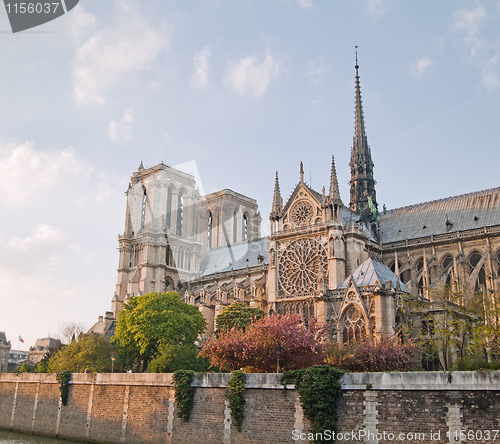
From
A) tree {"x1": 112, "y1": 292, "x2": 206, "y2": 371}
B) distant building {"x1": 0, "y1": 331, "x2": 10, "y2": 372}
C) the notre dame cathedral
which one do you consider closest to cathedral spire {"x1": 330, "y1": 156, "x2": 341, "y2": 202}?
the notre dame cathedral

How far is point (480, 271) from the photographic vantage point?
1897 inches

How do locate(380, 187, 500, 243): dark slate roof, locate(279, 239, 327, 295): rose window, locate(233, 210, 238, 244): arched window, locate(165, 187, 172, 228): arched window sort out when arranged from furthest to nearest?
1. locate(233, 210, 238, 244): arched window
2. locate(165, 187, 172, 228): arched window
3. locate(380, 187, 500, 243): dark slate roof
4. locate(279, 239, 327, 295): rose window

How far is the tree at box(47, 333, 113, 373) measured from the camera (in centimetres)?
4272

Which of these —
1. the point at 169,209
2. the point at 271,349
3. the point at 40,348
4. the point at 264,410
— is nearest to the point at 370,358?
the point at 271,349

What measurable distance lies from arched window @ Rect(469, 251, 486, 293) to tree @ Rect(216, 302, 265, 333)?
1756 cm

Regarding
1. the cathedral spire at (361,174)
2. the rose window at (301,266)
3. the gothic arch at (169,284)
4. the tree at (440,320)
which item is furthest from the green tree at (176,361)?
the gothic arch at (169,284)

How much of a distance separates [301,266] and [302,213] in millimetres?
4922

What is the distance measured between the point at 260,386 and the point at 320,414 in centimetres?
372

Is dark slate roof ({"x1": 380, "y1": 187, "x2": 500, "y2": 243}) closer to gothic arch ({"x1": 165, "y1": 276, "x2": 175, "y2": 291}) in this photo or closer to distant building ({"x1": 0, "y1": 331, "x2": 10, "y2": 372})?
gothic arch ({"x1": 165, "y1": 276, "x2": 175, "y2": 291})

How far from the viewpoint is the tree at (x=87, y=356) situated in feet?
140

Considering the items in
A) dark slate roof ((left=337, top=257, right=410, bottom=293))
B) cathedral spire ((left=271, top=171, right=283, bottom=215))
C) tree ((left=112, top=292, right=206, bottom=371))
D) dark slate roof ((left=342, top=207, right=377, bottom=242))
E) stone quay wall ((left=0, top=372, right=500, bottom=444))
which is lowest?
stone quay wall ((left=0, top=372, right=500, bottom=444))

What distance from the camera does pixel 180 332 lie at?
42.1 meters

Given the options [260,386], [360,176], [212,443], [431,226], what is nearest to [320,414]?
[260,386]

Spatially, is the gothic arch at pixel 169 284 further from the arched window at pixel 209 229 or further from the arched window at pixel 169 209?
the arched window at pixel 209 229
